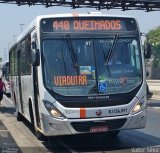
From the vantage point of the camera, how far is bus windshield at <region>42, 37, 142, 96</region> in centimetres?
1073

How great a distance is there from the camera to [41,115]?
10805mm

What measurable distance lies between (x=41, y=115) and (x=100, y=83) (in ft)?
4.80

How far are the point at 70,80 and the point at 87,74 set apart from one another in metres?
0.40

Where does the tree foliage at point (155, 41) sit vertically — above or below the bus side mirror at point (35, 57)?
below

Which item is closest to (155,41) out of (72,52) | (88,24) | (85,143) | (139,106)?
(85,143)

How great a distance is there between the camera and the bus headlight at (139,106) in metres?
10.9

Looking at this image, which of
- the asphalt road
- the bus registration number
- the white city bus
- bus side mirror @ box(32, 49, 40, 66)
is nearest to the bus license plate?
the white city bus

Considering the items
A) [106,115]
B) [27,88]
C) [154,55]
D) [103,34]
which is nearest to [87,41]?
[103,34]

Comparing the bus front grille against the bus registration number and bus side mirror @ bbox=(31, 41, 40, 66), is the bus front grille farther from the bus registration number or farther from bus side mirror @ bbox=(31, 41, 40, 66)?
bus side mirror @ bbox=(31, 41, 40, 66)

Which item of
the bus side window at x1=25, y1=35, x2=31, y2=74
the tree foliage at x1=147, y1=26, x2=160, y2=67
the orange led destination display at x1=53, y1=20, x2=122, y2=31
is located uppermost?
the orange led destination display at x1=53, y1=20, x2=122, y2=31

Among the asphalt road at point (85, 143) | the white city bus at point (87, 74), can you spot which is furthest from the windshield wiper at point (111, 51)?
the asphalt road at point (85, 143)

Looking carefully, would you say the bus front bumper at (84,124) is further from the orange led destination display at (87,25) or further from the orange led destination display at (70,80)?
the orange led destination display at (87,25)

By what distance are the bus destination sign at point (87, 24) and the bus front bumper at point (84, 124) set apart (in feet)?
6.50

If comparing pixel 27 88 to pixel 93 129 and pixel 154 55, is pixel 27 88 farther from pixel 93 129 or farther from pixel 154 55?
pixel 154 55
